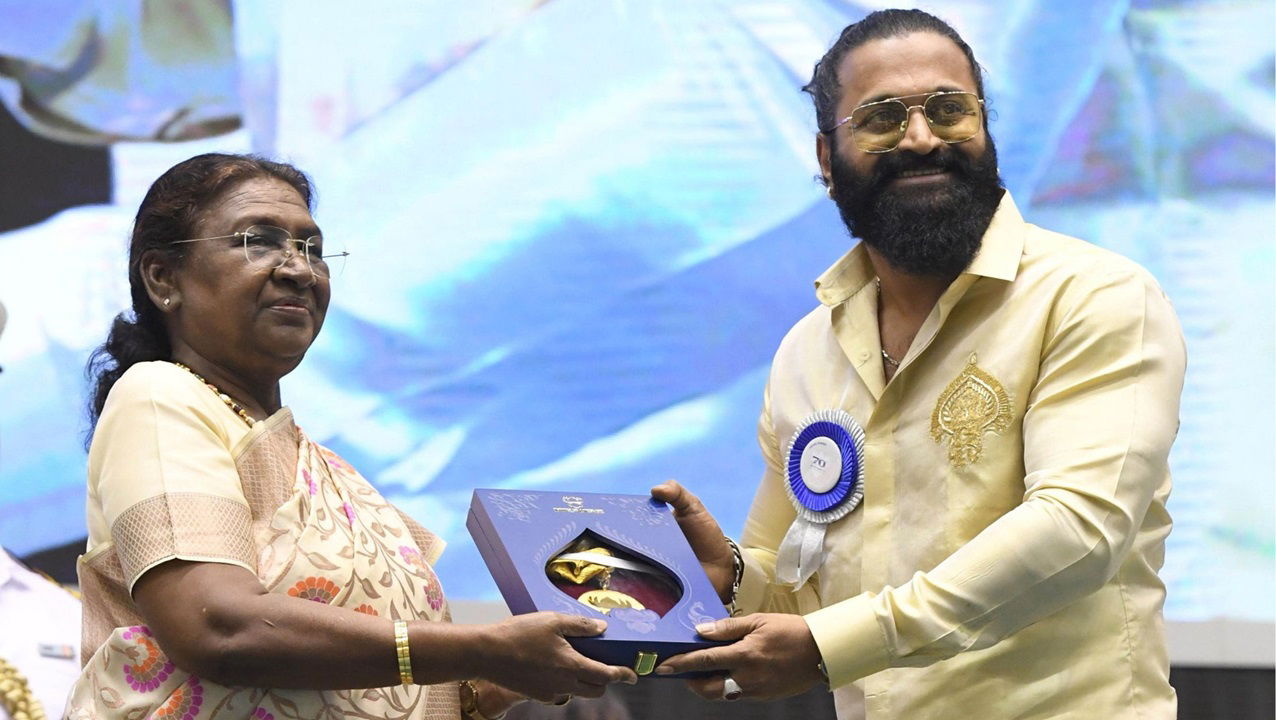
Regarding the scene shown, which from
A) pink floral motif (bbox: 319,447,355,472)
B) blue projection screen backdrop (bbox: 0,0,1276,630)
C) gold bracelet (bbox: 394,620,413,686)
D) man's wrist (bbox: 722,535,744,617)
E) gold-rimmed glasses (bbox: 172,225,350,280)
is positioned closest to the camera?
gold bracelet (bbox: 394,620,413,686)

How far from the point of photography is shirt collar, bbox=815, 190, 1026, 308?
221cm

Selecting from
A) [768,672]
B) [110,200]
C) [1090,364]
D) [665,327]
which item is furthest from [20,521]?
[1090,364]

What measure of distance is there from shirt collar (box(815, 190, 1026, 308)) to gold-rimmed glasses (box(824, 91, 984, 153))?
143 mm

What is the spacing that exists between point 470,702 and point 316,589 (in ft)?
1.47

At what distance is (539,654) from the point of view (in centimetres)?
183

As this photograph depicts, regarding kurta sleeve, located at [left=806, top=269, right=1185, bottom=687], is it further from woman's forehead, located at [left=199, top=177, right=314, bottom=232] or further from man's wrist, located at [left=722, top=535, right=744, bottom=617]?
woman's forehead, located at [left=199, top=177, right=314, bottom=232]

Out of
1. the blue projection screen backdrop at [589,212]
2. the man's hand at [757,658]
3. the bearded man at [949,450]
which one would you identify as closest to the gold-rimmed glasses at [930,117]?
the bearded man at [949,450]

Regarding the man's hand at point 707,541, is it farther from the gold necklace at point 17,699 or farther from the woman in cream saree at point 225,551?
the gold necklace at point 17,699

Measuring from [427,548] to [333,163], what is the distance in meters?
1.54

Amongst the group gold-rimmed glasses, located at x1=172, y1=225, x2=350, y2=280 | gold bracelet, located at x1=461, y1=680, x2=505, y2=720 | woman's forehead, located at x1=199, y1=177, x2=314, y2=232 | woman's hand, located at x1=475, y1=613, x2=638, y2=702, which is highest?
woman's forehead, located at x1=199, y1=177, x2=314, y2=232

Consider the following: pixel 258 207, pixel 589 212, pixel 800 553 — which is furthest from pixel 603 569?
pixel 589 212

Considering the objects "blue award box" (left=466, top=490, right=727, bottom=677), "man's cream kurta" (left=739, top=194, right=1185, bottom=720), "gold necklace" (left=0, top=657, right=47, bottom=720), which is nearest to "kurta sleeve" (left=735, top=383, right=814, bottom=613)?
"man's cream kurta" (left=739, top=194, right=1185, bottom=720)

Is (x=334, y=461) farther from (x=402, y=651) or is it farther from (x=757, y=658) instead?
(x=757, y=658)

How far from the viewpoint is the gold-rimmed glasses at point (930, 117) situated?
2254 mm
